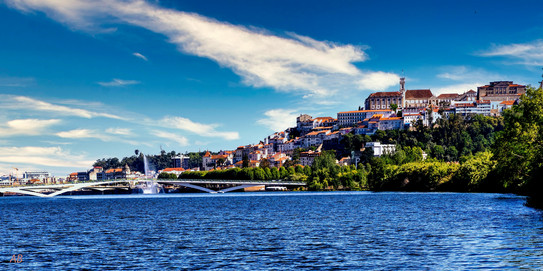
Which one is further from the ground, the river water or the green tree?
the green tree

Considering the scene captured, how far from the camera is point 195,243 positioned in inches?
1476

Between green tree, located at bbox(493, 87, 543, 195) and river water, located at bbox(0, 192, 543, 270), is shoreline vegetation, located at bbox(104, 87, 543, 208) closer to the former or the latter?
green tree, located at bbox(493, 87, 543, 195)

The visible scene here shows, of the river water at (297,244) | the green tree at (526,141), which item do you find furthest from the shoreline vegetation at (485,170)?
the river water at (297,244)

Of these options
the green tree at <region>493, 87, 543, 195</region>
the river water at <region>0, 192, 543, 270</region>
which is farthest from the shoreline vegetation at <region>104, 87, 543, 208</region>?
the river water at <region>0, 192, 543, 270</region>

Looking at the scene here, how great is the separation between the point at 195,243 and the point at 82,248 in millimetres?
7389

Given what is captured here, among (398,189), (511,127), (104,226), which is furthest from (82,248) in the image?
(398,189)

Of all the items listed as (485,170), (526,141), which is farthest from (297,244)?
(485,170)

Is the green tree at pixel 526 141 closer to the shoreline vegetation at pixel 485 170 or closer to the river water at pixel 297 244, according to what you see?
the shoreline vegetation at pixel 485 170

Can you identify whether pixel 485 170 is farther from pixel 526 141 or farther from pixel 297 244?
pixel 297 244

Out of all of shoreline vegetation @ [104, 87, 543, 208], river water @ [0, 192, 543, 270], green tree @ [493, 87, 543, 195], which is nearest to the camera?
river water @ [0, 192, 543, 270]

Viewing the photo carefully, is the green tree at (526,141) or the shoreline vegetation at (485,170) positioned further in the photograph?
the shoreline vegetation at (485,170)

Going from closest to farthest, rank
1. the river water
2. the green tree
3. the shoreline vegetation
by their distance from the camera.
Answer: the river water
the green tree
the shoreline vegetation

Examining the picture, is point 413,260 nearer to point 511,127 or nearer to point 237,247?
point 237,247

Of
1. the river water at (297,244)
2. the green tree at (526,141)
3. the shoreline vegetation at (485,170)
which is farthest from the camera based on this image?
the shoreline vegetation at (485,170)
